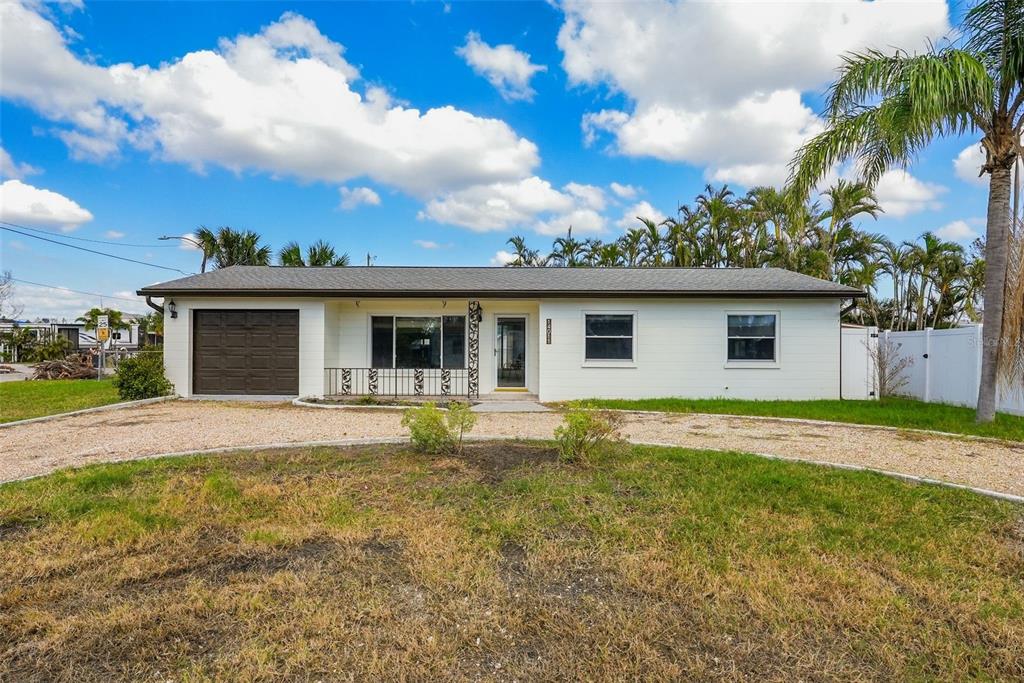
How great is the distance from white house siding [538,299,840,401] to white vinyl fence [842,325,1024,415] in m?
1.45

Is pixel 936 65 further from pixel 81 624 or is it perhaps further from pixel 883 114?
pixel 81 624

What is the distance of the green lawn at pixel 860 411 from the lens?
27.2 feet

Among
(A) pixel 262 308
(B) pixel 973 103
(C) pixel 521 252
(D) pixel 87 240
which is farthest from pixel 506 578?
(D) pixel 87 240

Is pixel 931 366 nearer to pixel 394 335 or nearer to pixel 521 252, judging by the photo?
pixel 394 335

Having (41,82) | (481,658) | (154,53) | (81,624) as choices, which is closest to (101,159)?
(41,82)

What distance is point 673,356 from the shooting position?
1203 cm

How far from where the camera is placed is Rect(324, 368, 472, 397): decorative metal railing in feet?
41.7

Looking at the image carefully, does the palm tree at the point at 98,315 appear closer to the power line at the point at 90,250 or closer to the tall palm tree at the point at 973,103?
the power line at the point at 90,250

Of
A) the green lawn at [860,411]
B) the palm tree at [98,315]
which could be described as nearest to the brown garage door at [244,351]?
the green lawn at [860,411]

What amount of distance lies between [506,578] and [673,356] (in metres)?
9.82

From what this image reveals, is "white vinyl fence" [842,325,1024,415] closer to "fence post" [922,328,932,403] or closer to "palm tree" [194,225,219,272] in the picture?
"fence post" [922,328,932,403]

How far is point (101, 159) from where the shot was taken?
18.8m

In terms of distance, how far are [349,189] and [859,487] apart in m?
23.1

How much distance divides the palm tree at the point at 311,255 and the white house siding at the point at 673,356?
1612 centimetres
